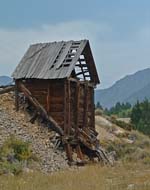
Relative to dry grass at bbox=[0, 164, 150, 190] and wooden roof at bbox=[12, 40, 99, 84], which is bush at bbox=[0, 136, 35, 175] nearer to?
dry grass at bbox=[0, 164, 150, 190]

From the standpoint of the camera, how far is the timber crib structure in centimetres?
2794

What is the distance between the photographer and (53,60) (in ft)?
95.2

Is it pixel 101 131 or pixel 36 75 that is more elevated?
pixel 36 75

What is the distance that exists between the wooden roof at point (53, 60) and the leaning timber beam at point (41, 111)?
0.77 m

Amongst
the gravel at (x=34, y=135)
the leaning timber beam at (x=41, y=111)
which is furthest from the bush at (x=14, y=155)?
the leaning timber beam at (x=41, y=111)

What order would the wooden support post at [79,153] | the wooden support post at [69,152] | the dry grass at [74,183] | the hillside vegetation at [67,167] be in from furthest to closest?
the wooden support post at [79,153], the wooden support post at [69,152], the hillside vegetation at [67,167], the dry grass at [74,183]

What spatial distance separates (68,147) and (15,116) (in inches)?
143

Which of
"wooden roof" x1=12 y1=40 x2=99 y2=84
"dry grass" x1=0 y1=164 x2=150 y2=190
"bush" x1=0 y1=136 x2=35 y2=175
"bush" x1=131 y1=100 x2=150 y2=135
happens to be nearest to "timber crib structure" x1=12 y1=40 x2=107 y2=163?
"wooden roof" x1=12 y1=40 x2=99 y2=84

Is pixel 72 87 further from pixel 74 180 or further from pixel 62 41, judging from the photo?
pixel 74 180

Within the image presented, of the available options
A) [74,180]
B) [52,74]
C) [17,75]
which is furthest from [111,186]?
[17,75]

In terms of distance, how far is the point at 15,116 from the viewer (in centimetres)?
2819

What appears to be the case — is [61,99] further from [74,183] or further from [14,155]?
[74,183]

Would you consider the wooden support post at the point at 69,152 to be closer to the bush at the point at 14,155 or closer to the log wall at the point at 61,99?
the log wall at the point at 61,99

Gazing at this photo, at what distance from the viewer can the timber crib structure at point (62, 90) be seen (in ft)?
91.7
